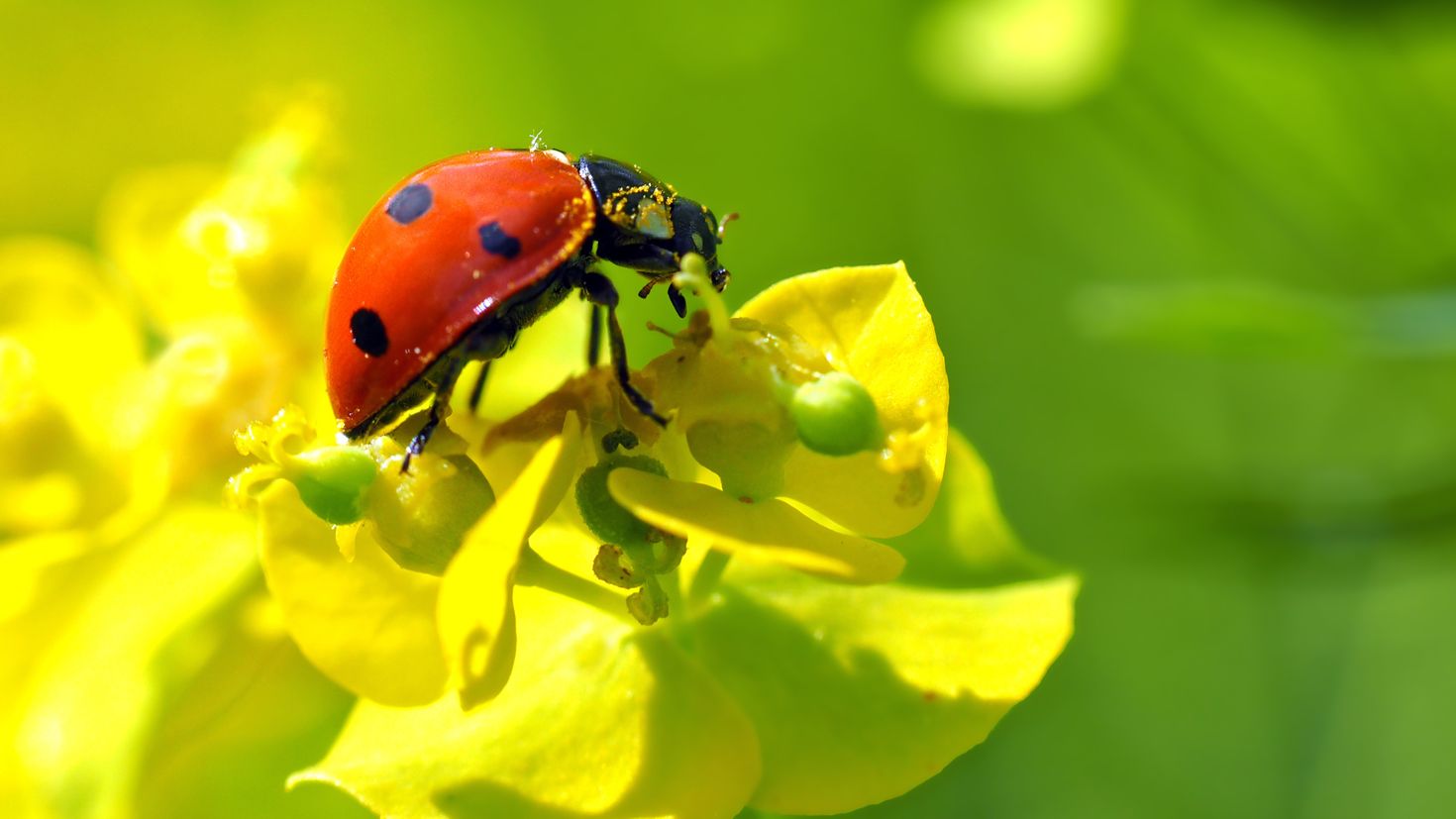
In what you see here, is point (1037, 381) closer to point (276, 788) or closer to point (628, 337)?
point (628, 337)

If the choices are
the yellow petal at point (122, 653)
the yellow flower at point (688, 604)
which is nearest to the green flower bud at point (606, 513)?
the yellow flower at point (688, 604)

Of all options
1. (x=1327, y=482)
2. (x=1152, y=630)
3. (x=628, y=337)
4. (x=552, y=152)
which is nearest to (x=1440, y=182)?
(x=1327, y=482)

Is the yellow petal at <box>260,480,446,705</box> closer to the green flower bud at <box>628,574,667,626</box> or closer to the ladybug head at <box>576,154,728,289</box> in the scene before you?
the green flower bud at <box>628,574,667,626</box>

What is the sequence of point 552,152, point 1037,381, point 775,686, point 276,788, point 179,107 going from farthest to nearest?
1. point 179,107
2. point 1037,381
3. point 276,788
4. point 552,152
5. point 775,686

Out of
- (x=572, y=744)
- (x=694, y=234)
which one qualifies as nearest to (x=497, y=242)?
(x=694, y=234)

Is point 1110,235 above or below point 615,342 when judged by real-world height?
below

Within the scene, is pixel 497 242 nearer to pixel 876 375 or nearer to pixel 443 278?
pixel 443 278
